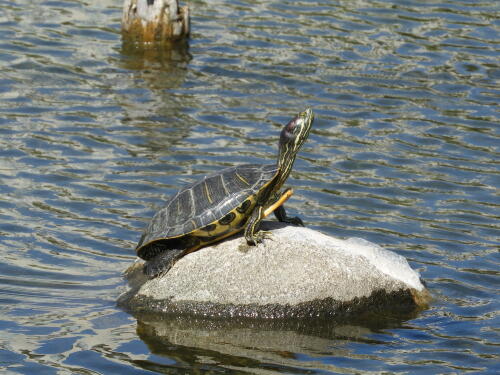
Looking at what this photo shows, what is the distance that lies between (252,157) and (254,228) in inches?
155

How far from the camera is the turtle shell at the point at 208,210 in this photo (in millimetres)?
7469

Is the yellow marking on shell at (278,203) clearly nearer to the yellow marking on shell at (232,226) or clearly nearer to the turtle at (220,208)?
the turtle at (220,208)

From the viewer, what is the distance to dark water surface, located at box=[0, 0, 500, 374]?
7234 mm

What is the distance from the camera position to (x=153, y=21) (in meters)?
15.1

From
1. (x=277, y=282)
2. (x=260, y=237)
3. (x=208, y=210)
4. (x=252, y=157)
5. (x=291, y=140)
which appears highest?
(x=291, y=140)

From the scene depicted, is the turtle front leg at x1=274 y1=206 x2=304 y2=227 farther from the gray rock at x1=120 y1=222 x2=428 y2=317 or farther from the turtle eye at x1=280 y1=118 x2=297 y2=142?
the turtle eye at x1=280 y1=118 x2=297 y2=142

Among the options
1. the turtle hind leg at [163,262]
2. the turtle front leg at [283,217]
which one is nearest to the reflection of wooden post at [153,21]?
the turtle front leg at [283,217]

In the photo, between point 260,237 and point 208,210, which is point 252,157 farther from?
point 208,210

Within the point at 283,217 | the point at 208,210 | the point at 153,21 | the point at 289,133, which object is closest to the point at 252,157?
the point at 283,217

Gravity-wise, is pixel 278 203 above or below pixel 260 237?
above

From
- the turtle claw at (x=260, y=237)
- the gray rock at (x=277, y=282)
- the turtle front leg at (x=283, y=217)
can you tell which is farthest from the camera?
the turtle front leg at (x=283, y=217)

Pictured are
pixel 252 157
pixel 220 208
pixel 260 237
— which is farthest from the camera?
pixel 252 157

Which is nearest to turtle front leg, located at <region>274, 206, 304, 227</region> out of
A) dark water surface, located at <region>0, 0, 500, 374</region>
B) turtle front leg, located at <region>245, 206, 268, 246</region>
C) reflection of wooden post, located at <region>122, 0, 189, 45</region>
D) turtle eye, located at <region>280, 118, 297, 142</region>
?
turtle front leg, located at <region>245, 206, 268, 246</region>

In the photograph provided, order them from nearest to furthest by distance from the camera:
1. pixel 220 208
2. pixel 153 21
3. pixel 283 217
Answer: pixel 220 208, pixel 283 217, pixel 153 21
